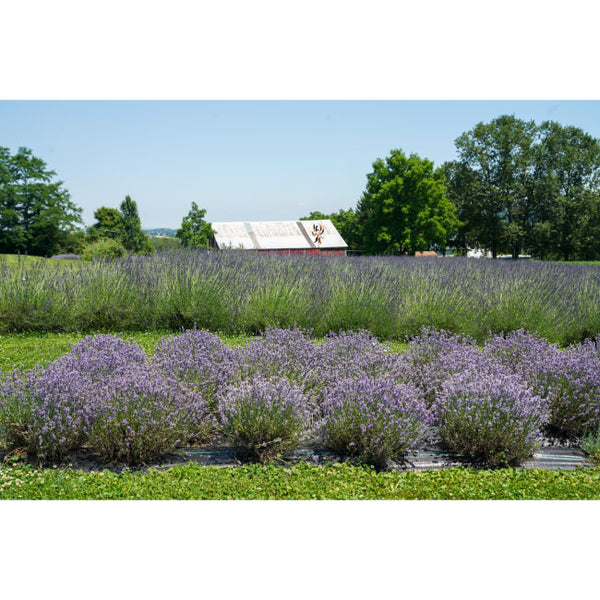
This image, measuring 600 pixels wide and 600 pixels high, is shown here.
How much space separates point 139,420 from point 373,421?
149 cm

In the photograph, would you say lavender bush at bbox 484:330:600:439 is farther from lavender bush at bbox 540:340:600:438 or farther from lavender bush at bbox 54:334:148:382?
lavender bush at bbox 54:334:148:382

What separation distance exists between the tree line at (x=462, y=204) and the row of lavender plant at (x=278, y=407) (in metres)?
6.82

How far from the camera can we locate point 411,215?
30062 mm

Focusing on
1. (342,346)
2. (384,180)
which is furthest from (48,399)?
(384,180)

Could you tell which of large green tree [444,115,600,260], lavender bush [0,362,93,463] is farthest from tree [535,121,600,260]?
lavender bush [0,362,93,463]

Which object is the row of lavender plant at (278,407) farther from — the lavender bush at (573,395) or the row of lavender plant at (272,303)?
the row of lavender plant at (272,303)

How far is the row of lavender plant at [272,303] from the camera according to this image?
21.7 ft

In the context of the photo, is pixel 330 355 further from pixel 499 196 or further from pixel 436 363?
pixel 499 196

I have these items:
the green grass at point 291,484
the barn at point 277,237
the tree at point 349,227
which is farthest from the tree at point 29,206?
the tree at point 349,227

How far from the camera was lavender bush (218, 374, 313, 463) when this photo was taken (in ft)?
10.6

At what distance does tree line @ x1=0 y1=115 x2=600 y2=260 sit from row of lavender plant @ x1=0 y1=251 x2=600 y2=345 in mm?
2953

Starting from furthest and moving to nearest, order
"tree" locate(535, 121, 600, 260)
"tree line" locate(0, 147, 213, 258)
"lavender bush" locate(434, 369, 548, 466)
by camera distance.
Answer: "tree" locate(535, 121, 600, 260)
"tree line" locate(0, 147, 213, 258)
"lavender bush" locate(434, 369, 548, 466)

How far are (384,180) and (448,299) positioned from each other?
28.4 metres

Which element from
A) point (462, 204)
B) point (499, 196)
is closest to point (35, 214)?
point (499, 196)
